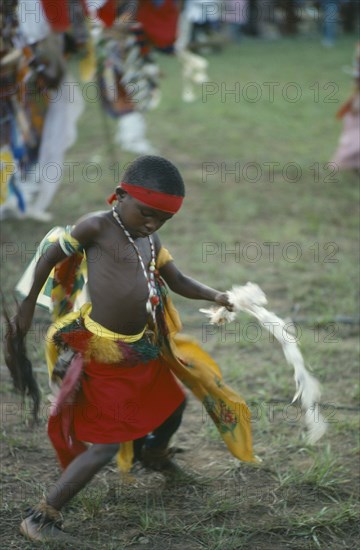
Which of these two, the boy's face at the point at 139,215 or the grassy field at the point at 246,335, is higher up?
the boy's face at the point at 139,215

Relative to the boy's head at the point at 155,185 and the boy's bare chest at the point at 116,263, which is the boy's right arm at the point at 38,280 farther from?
the boy's head at the point at 155,185

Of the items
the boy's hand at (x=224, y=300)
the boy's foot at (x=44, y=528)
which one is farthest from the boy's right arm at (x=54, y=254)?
the boy's foot at (x=44, y=528)

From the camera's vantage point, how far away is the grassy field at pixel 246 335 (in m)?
2.53

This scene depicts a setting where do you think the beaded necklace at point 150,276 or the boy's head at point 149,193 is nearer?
the boy's head at point 149,193

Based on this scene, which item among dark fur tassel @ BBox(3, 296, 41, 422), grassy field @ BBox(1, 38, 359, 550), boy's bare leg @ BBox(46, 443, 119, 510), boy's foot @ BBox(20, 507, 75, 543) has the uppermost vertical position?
dark fur tassel @ BBox(3, 296, 41, 422)

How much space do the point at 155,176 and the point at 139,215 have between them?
0.13 m

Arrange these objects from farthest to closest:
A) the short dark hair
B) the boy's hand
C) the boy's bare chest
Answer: the boy's hand
the boy's bare chest
the short dark hair

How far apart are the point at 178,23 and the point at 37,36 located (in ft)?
5.39

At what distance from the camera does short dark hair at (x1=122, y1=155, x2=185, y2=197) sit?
2.29m

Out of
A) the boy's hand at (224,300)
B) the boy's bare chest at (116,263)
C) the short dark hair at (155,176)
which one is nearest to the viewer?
the short dark hair at (155,176)

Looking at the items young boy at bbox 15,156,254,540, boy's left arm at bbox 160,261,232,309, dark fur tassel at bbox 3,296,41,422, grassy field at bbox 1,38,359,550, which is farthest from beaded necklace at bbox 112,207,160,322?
grassy field at bbox 1,38,359,550

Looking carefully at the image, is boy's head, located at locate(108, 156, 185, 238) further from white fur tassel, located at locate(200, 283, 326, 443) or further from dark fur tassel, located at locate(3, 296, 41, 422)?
dark fur tassel, located at locate(3, 296, 41, 422)

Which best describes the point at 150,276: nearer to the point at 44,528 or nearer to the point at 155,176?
the point at 155,176

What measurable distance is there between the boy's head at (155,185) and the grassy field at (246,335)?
1.03 meters
